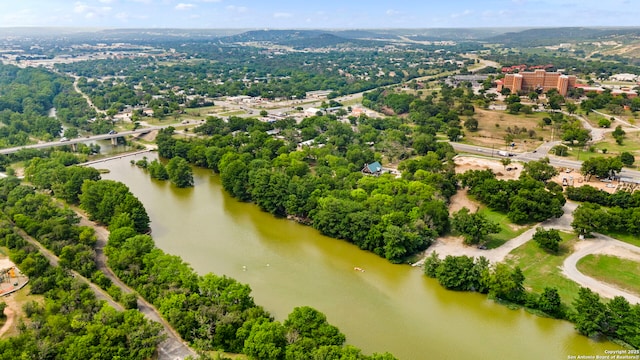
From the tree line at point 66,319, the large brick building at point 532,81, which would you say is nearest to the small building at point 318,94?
the large brick building at point 532,81

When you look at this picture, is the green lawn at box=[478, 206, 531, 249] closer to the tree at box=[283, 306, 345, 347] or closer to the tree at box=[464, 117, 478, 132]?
the tree at box=[283, 306, 345, 347]

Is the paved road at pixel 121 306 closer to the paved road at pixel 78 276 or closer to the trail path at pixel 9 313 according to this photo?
the paved road at pixel 78 276

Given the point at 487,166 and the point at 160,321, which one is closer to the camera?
the point at 160,321

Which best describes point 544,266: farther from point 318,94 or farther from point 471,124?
point 318,94

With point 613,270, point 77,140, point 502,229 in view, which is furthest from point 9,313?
point 77,140

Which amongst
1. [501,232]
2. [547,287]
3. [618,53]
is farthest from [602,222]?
[618,53]

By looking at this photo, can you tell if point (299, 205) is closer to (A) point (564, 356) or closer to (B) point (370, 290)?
(B) point (370, 290)

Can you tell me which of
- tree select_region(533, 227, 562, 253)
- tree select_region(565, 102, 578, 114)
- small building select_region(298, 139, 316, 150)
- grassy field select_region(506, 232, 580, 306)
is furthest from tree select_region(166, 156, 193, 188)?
tree select_region(565, 102, 578, 114)
